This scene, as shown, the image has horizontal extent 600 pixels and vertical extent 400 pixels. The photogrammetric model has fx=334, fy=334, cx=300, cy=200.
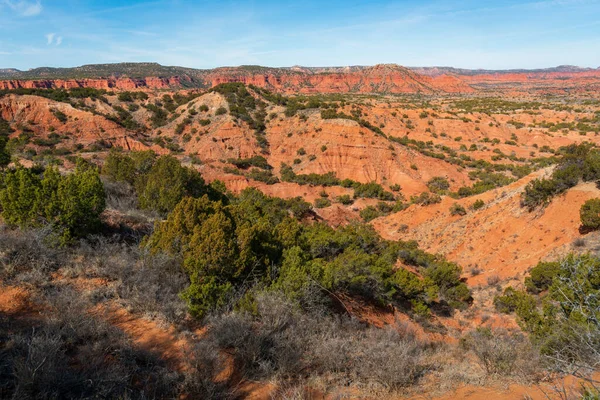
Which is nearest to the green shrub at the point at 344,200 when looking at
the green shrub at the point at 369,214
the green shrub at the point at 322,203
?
the green shrub at the point at 322,203

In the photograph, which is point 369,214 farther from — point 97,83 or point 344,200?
point 97,83

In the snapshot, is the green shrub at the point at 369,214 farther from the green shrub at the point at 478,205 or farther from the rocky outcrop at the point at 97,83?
the rocky outcrop at the point at 97,83

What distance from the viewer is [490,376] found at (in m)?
6.27

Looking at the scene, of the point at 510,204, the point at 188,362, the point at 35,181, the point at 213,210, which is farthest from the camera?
the point at 510,204

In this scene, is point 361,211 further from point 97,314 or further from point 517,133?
point 517,133

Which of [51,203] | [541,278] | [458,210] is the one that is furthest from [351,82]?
[51,203]

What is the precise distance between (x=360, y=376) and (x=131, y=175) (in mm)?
17013

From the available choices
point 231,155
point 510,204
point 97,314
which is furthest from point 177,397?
point 231,155

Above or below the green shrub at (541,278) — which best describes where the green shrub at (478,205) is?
above

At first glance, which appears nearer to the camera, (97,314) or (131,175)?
(97,314)

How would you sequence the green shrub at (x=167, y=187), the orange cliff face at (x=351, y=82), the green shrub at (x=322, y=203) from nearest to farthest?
the green shrub at (x=167, y=187) < the green shrub at (x=322, y=203) < the orange cliff face at (x=351, y=82)

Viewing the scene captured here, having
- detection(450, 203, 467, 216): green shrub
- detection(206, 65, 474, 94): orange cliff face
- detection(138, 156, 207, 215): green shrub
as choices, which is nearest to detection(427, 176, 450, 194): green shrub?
detection(450, 203, 467, 216): green shrub

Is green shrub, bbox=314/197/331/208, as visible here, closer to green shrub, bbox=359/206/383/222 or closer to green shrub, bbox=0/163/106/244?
green shrub, bbox=359/206/383/222

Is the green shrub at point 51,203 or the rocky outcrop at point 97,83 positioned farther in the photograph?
the rocky outcrop at point 97,83
